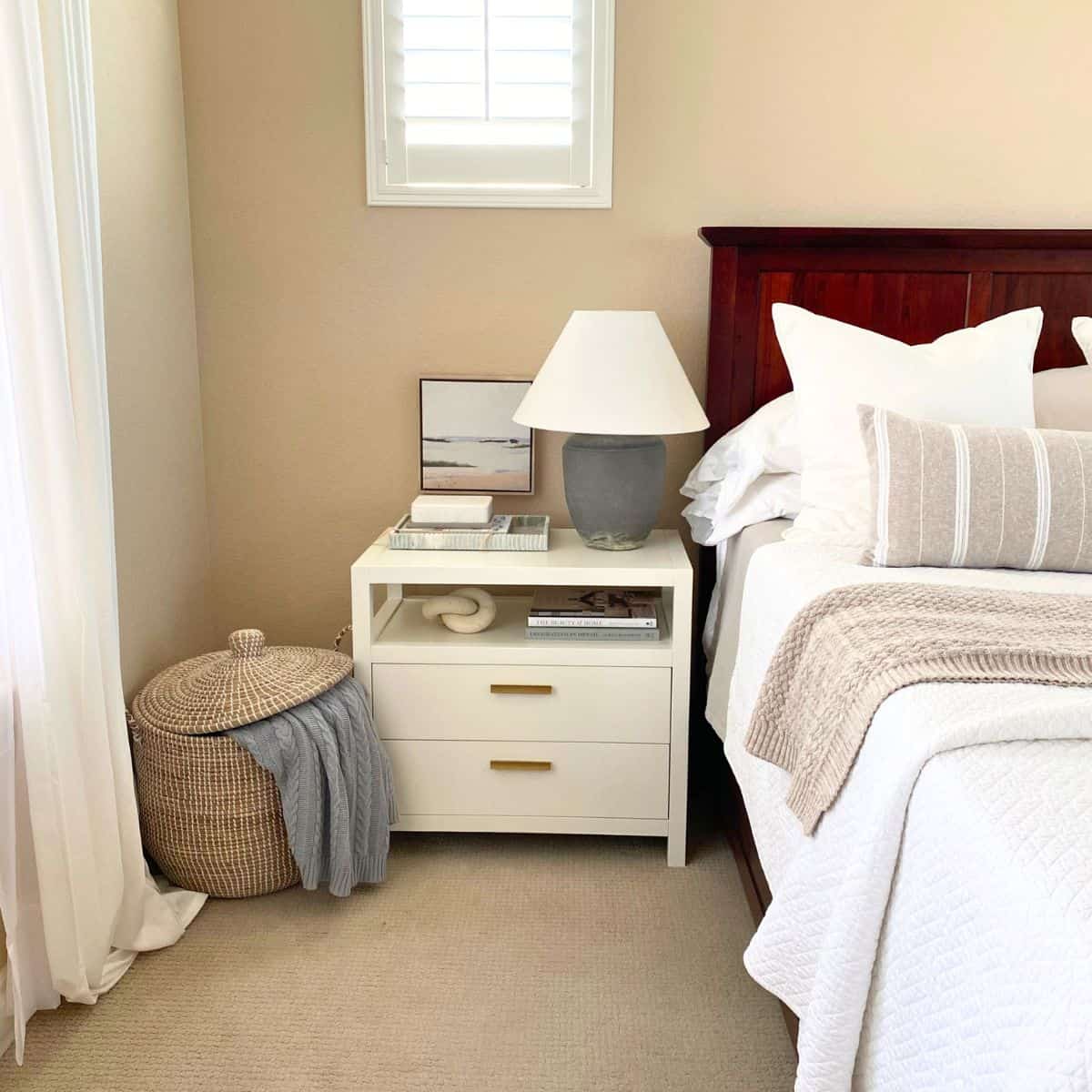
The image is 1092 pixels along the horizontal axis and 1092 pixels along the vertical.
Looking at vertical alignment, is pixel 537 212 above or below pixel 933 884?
above

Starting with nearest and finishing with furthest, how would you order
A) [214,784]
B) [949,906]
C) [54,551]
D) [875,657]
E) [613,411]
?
[949,906]
[875,657]
[54,551]
[214,784]
[613,411]

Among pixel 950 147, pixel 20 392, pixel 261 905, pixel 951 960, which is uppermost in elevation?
pixel 950 147

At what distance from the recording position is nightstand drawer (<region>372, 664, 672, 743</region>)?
230 centimetres

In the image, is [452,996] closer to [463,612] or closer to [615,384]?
[463,612]

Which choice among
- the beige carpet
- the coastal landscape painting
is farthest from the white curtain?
the coastal landscape painting

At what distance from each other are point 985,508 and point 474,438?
1.27m

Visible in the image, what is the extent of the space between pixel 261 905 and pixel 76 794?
1.75ft

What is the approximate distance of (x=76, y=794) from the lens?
69.3 inches

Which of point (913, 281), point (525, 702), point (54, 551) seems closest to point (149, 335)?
point (54, 551)

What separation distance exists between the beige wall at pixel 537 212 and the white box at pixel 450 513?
13.5 inches

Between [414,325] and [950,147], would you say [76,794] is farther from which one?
[950,147]

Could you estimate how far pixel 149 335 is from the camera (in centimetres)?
242

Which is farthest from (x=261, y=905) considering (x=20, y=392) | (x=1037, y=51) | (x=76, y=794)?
(x=1037, y=51)

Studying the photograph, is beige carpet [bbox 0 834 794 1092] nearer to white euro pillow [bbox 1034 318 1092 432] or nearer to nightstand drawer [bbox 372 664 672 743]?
nightstand drawer [bbox 372 664 672 743]
